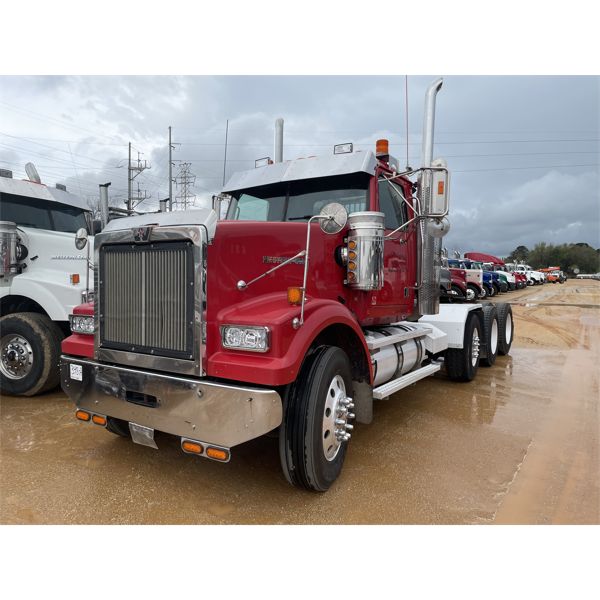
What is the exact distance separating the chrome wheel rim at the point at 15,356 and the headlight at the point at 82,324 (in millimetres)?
1882

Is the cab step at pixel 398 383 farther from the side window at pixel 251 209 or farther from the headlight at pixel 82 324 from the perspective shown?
the headlight at pixel 82 324

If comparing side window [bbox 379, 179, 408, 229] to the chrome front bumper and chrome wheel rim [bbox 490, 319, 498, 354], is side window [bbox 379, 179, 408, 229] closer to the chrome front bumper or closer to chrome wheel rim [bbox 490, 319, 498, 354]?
the chrome front bumper

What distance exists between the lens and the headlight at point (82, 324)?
3373 millimetres

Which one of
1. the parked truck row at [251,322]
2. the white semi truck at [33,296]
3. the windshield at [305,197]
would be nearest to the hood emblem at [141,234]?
the parked truck row at [251,322]

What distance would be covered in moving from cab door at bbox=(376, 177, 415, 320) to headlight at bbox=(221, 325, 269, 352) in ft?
6.50

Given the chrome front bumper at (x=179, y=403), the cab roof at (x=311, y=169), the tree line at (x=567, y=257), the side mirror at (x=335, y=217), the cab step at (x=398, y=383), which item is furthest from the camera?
the tree line at (x=567, y=257)

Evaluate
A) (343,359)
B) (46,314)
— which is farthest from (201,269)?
(46,314)

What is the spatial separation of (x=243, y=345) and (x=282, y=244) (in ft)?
3.05

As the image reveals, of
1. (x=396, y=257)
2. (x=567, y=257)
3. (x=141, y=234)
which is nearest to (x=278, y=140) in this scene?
(x=396, y=257)

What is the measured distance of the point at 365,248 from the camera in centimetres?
364

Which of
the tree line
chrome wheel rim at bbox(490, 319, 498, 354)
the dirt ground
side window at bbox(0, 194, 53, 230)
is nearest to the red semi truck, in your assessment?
the dirt ground

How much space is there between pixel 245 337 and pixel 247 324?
0.26 ft

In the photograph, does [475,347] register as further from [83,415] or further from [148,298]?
[83,415]

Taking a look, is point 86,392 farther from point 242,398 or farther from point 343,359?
point 343,359
